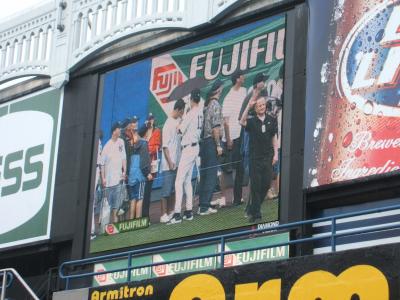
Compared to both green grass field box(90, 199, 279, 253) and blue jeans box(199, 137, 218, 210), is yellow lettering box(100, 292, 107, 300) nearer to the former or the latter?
green grass field box(90, 199, 279, 253)

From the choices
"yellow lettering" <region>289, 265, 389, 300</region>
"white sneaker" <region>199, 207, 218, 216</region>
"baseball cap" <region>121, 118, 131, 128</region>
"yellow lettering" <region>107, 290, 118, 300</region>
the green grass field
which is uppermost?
"baseball cap" <region>121, 118, 131, 128</region>

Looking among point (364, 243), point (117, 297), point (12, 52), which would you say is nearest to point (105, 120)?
point (12, 52)

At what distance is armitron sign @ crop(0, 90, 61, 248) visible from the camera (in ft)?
77.7

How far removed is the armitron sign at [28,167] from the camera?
23.7m

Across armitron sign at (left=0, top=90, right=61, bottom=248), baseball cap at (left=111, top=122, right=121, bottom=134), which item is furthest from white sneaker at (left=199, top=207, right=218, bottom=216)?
armitron sign at (left=0, top=90, right=61, bottom=248)

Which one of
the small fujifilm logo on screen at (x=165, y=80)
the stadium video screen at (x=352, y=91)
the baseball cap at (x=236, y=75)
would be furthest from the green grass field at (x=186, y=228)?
the small fujifilm logo on screen at (x=165, y=80)

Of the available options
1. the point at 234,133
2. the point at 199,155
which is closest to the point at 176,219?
the point at 199,155

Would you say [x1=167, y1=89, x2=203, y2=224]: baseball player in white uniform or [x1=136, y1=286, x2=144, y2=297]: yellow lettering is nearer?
[x1=136, y1=286, x2=144, y2=297]: yellow lettering

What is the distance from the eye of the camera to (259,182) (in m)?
19.2

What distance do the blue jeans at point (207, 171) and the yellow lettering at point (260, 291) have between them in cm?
483

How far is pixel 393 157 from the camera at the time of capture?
17.1 m

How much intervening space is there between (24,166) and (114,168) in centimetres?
331

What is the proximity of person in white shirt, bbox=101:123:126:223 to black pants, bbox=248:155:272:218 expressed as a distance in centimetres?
382

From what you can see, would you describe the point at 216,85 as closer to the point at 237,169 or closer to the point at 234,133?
the point at 234,133
